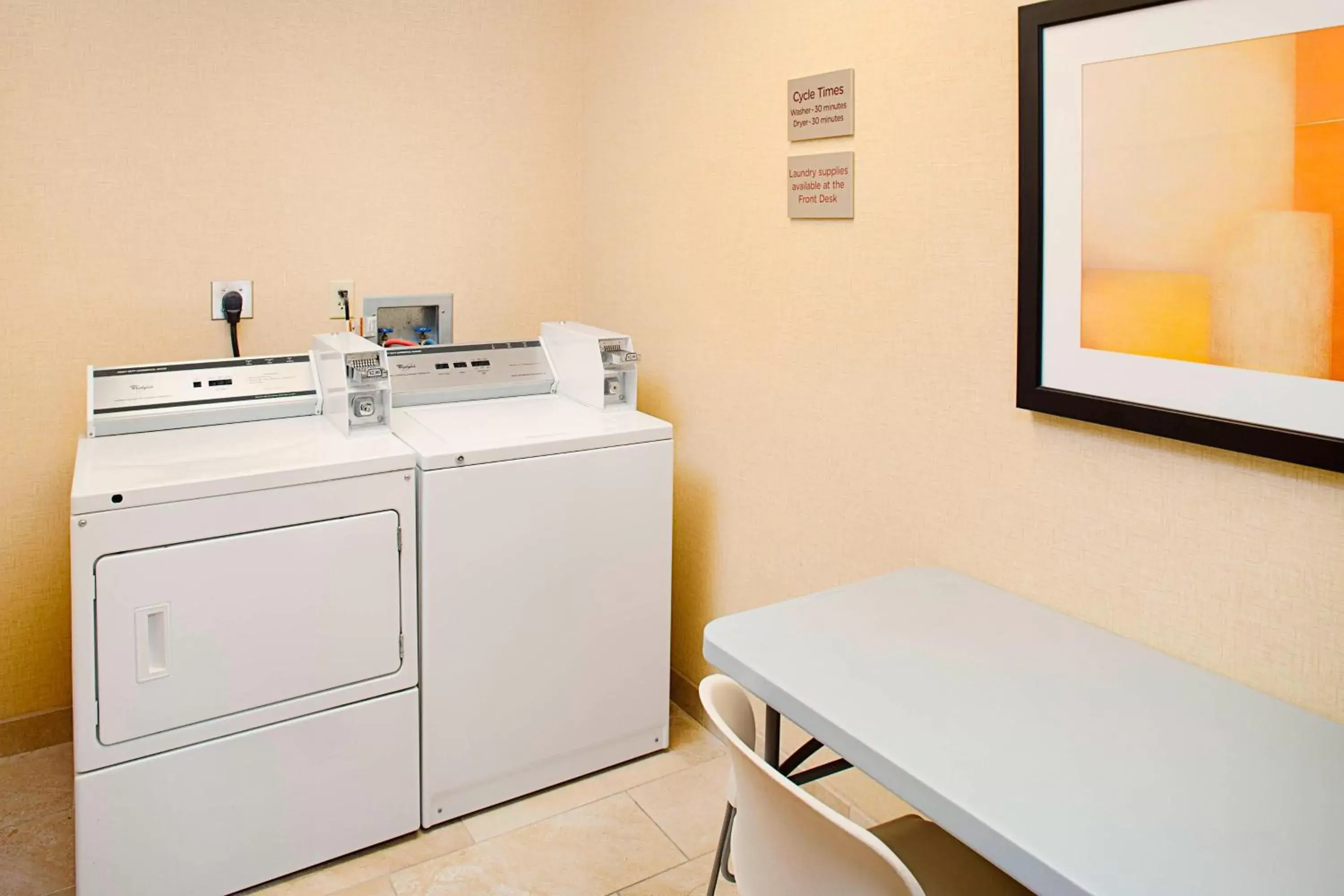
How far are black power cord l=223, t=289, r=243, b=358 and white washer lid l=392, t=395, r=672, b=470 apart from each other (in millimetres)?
539

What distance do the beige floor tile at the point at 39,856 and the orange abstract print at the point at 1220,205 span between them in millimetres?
2418

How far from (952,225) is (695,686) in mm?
1598

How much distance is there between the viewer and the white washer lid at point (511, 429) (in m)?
2.27

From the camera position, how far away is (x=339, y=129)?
2.86 m

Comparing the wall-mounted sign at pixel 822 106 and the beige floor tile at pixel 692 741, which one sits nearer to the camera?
the wall-mounted sign at pixel 822 106

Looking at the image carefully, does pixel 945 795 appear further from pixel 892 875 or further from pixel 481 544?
pixel 481 544

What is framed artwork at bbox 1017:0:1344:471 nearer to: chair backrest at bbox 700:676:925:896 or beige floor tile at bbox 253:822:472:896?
chair backrest at bbox 700:676:925:896

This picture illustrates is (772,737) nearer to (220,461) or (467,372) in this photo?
(220,461)

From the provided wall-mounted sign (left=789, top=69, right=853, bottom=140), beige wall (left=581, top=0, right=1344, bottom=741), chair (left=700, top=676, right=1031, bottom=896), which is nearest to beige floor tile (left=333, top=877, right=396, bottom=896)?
chair (left=700, top=676, right=1031, bottom=896)

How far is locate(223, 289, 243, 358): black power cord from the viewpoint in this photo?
274cm

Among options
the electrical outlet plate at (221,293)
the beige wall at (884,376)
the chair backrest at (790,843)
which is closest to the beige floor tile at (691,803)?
the beige wall at (884,376)

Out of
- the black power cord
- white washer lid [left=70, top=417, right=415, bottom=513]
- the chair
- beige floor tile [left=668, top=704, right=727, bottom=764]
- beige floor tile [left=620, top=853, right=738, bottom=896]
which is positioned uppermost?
the black power cord

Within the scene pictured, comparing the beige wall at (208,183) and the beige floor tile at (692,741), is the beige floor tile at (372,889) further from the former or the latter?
the beige wall at (208,183)

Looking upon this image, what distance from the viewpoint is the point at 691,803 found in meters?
2.49
